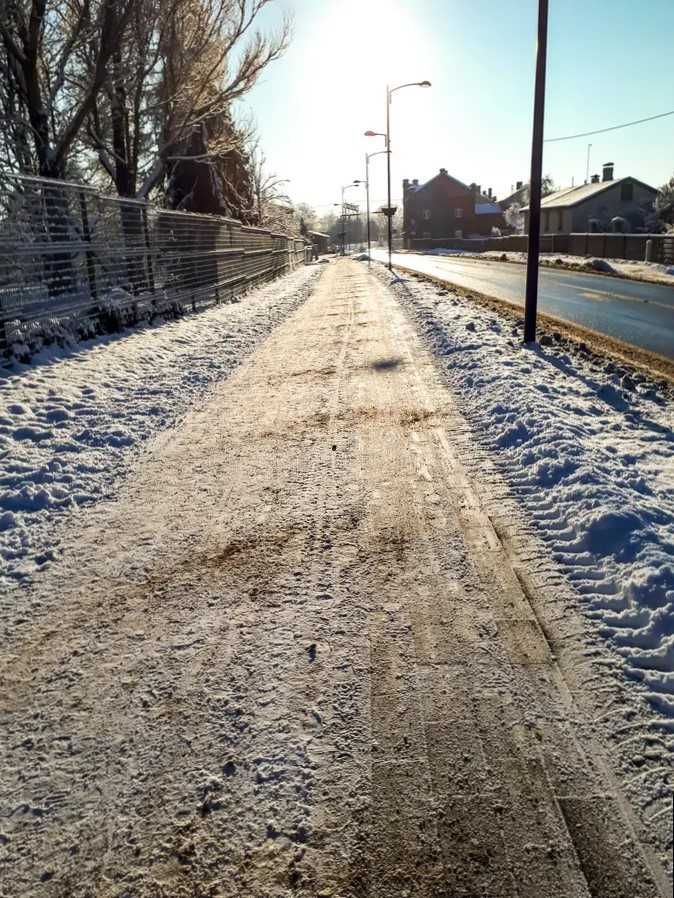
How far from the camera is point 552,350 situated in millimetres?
8883

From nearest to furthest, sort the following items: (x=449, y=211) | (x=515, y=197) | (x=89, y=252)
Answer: (x=89, y=252)
(x=449, y=211)
(x=515, y=197)

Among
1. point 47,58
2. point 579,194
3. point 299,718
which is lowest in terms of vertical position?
point 299,718

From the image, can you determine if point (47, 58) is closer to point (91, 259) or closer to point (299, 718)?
Result: point (91, 259)

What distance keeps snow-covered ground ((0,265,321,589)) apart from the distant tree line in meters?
7.07

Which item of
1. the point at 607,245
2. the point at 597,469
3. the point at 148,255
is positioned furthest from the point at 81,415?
the point at 607,245

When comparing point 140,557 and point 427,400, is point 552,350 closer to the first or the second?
point 427,400

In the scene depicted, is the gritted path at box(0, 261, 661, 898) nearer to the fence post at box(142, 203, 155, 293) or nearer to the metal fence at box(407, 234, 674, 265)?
the fence post at box(142, 203, 155, 293)

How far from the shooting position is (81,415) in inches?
239

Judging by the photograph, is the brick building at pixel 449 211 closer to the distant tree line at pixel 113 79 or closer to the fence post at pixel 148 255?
the distant tree line at pixel 113 79

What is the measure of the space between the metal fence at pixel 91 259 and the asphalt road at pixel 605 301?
9.12 m

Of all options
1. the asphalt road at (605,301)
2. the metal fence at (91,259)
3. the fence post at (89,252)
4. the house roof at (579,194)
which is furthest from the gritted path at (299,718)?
the house roof at (579,194)

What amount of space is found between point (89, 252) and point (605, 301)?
13.3 meters

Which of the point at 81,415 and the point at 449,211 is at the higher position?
the point at 449,211

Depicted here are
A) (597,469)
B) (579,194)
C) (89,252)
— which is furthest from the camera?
(579,194)
